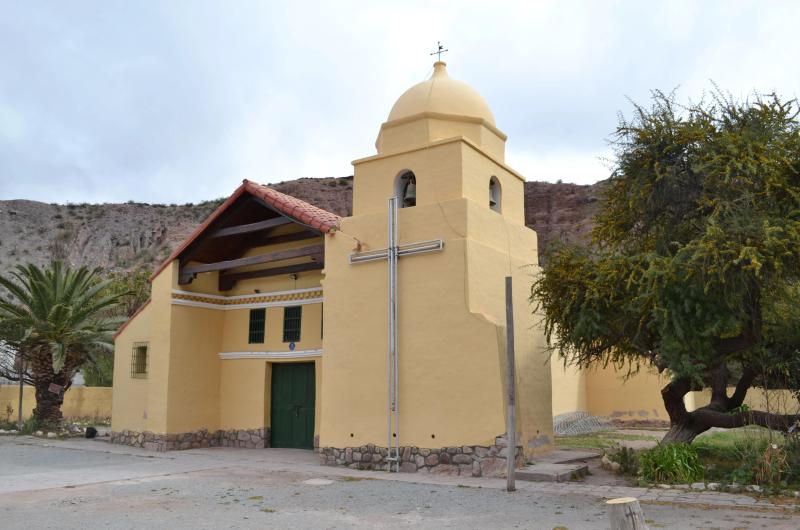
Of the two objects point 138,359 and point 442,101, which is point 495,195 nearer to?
point 442,101

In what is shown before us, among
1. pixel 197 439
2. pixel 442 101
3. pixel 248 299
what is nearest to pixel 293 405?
pixel 197 439

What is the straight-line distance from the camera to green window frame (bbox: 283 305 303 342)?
17828mm

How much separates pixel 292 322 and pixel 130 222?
52754 mm

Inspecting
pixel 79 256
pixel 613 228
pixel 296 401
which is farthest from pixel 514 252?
pixel 79 256

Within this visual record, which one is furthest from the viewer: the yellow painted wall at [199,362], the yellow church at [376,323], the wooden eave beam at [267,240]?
the wooden eave beam at [267,240]

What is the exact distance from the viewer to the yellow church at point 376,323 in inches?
514

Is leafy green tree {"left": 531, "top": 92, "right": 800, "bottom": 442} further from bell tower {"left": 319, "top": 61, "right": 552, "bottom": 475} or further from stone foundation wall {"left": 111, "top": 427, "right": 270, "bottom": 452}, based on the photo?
stone foundation wall {"left": 111, "top": 427, "right": 270, "bottom": 452}

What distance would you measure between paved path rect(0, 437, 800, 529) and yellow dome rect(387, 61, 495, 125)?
24.9ft

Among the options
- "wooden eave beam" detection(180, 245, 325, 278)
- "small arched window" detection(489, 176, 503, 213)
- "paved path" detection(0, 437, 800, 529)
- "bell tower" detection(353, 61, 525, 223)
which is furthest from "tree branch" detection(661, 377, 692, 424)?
"wooden eave beam" detection(180, 245, 325, 278)

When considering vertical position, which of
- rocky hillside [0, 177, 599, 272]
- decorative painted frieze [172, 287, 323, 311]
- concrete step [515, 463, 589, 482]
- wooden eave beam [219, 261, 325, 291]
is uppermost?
rocky hillside [0, 177, 599, 272]

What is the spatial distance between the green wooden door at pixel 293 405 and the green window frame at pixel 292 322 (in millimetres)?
717

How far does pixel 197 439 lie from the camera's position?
1792 centimetres

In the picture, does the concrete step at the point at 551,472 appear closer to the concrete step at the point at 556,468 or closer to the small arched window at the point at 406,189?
the concrete step at the point at 556,468

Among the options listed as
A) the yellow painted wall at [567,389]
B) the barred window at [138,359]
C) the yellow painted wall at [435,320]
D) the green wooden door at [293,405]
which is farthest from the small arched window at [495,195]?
the barred window at [138,359]
